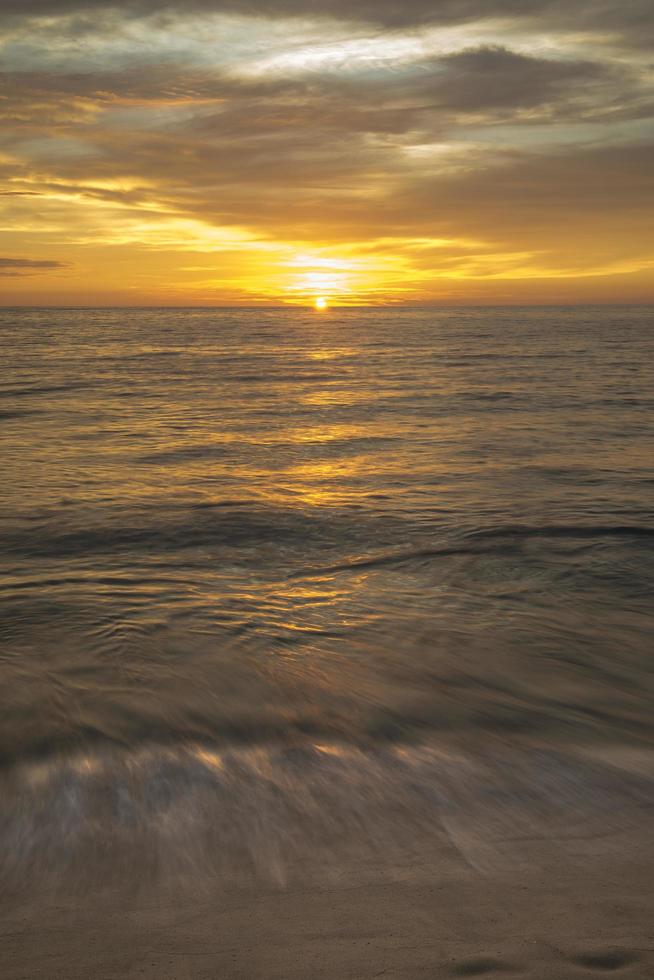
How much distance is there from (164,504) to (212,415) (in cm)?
1028

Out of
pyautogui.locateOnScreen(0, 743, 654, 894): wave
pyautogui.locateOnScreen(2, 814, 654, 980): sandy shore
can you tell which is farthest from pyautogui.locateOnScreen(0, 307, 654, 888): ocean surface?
pyautogui.locateOnScreen(2, 814, 654, 980): sandy shore

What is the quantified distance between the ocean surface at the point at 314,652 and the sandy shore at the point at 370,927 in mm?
207

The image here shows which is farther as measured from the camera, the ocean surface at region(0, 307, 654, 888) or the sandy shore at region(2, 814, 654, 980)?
the ocean surface at region(0, 307, 654, 888)

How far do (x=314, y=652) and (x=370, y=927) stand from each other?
Result: 304cm

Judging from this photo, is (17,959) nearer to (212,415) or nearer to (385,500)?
(385,500)

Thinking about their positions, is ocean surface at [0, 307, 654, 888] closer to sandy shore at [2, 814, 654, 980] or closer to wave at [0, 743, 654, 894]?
wave at [0, 743, 654, 894]

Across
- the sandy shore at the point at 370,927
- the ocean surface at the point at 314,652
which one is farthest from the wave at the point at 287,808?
the sandy shore at the point at 370,927

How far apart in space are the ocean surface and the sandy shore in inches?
8.1

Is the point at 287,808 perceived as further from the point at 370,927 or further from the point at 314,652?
the point at 314,652

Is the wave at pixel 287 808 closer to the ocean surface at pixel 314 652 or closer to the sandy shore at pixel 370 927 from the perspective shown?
the ocean surface at pixel 314 652

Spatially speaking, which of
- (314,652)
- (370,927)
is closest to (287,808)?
(370,927)

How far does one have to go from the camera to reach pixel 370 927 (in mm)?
3025

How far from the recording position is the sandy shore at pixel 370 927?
9.21 ft

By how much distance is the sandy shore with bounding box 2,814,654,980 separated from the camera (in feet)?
9.21
